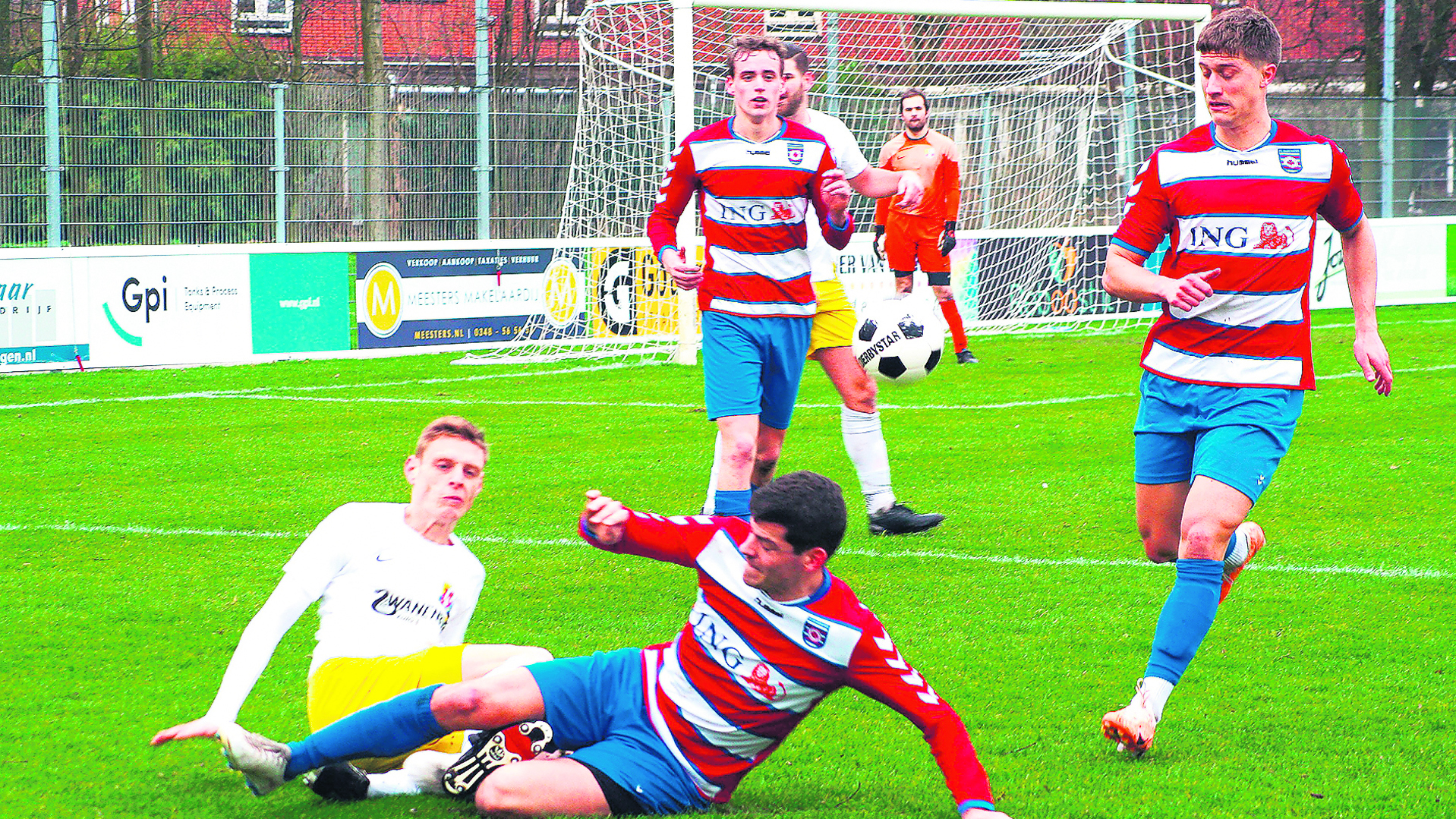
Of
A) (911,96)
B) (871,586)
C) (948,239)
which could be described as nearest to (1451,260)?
(948,239)

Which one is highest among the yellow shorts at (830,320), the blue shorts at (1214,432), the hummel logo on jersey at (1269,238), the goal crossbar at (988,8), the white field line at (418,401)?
the goal crossbar at (988,8)

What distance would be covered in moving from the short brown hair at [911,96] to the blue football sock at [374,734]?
9.93 m

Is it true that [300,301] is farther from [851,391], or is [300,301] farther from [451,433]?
[451,433]

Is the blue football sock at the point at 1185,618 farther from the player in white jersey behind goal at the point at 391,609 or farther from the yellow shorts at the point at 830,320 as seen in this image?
the yellow shorts at the point at 830,320

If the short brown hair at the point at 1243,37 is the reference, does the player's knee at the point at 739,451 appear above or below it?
below

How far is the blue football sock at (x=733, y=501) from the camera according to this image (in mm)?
5742

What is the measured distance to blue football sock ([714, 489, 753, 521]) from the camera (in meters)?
5.74

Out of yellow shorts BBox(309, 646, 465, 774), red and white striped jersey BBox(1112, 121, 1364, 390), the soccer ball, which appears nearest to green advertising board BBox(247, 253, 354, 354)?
the soccer ball

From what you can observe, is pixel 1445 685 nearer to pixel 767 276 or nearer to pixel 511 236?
pixel 767 276

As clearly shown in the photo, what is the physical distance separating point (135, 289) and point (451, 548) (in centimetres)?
997

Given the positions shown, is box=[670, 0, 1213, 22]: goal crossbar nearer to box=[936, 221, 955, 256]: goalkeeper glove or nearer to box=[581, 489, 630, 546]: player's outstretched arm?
box=[936, 221, 955, 256]: goalkeeper glove

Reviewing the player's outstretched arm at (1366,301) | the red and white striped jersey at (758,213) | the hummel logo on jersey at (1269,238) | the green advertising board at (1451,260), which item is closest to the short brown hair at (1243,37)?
the hummel logo on jersey at (1269,238)

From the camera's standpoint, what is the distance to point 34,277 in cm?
1234

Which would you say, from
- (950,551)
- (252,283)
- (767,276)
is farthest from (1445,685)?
(252,283)
